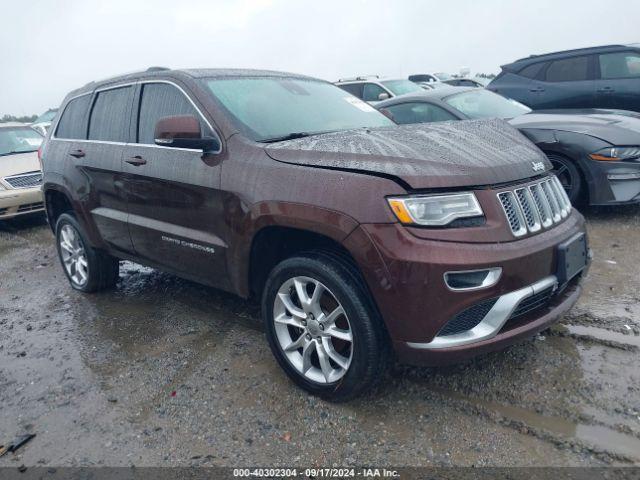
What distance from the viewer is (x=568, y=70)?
8141 mm

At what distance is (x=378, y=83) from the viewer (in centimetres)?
1143

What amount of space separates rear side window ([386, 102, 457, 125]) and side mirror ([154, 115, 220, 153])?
3.58 meters

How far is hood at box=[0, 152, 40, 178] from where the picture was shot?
8078 millimetres

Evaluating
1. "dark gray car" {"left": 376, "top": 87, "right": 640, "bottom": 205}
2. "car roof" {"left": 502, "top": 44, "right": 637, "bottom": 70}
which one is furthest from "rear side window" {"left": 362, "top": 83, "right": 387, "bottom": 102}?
"dark gray car" {"left": 376, "top": 87, "right": 640, "bottom": 205}

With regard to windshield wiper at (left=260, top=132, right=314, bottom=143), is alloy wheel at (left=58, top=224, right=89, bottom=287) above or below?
below

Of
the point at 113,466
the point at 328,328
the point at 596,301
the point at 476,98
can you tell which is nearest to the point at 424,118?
the point at 476,98

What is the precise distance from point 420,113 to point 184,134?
3994mm

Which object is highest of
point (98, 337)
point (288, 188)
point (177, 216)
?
point (288, 188)

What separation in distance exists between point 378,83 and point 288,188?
940 centimetres

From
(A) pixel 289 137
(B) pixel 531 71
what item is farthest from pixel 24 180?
(B) pixel 531 71

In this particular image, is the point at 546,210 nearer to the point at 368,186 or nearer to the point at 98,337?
the point at 368,186

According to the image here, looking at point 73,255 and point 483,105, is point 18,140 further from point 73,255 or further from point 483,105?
point 483,105

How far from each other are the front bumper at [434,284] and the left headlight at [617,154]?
319 centimetres

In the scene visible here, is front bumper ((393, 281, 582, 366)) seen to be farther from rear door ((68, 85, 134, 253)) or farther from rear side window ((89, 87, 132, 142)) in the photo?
rear side window ((89, 87, 132, 142))
